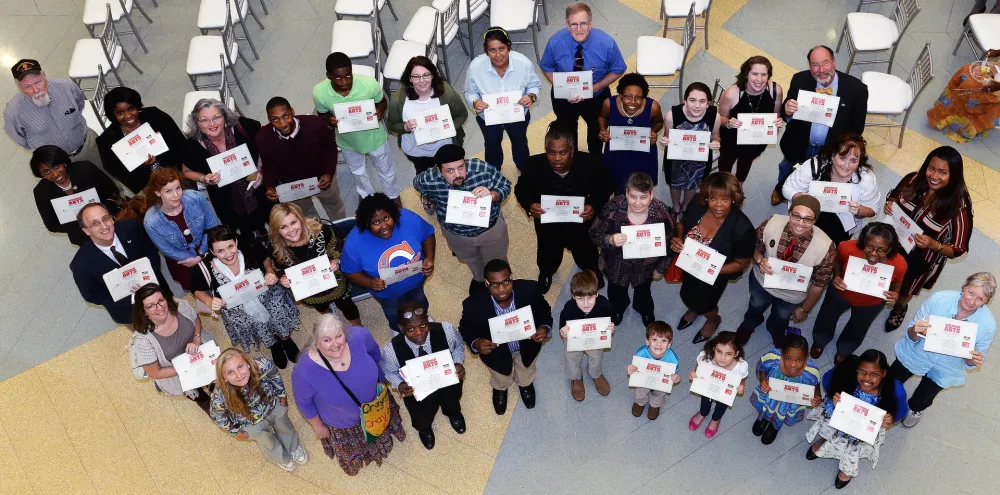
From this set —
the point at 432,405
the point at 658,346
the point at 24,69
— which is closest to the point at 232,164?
the point at 24,69

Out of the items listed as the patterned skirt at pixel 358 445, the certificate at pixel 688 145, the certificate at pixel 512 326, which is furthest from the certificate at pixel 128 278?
the certificate at pixel 688 145

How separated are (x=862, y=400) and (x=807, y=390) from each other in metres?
0.33

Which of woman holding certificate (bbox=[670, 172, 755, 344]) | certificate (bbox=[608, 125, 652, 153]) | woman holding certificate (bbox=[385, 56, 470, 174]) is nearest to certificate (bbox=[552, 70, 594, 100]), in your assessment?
certificate (bbox=[608, 125, 652, 153])

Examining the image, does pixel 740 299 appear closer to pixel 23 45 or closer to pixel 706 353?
pixel 706 353

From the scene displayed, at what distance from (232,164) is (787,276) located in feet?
14.1

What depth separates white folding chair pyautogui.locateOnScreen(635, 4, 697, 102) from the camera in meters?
7.40

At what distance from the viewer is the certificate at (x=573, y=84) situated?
255 inches

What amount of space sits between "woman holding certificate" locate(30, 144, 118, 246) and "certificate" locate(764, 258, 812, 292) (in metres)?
5.10

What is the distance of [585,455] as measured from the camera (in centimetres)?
586

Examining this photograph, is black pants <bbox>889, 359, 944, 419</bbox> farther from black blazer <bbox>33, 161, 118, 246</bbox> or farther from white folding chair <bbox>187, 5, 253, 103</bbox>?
white folding chair <bbox>187, 5, 253, 103</bbox>

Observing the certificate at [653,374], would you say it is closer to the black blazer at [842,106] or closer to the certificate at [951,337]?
the certificate at [951,337]

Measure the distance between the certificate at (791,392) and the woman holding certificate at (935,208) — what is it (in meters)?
1.35

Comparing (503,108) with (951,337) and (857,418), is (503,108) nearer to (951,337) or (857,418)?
(857,418)

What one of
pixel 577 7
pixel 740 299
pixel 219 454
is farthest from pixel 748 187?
pixel 219 454
